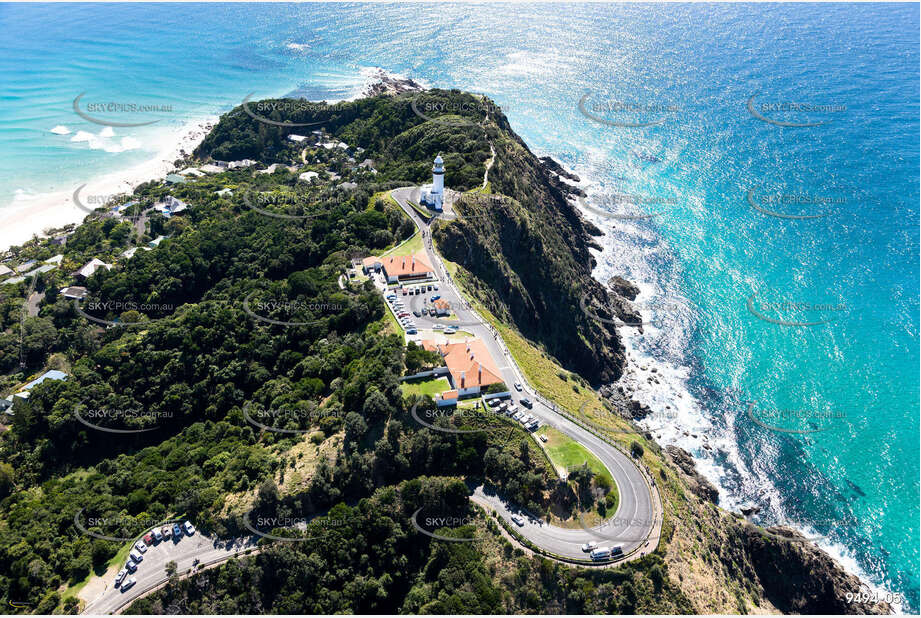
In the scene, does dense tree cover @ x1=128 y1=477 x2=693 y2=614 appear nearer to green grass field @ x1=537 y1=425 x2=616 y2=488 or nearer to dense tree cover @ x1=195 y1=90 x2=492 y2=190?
green grass field @ x1=537 y1=425 x2=616 y2=488

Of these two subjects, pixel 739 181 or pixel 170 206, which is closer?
pixel 170 206

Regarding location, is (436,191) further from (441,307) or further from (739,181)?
(739,181)

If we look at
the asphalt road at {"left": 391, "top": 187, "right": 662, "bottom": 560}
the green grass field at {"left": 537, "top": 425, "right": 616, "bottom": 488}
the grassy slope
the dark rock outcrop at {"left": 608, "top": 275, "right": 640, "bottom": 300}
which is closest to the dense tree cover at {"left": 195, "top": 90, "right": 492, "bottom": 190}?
the dark rock outcrop at {"left": 608, "top": 275, "right": 640, "bottom": 300}

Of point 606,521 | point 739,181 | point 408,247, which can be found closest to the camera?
point 606,521

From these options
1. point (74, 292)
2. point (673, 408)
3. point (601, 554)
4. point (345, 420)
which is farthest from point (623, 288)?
point (74, 292)

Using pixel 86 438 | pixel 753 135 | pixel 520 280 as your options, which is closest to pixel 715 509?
pixel 520 280

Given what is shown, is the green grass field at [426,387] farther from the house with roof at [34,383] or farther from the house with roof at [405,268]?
the house with roof at [34,383]
